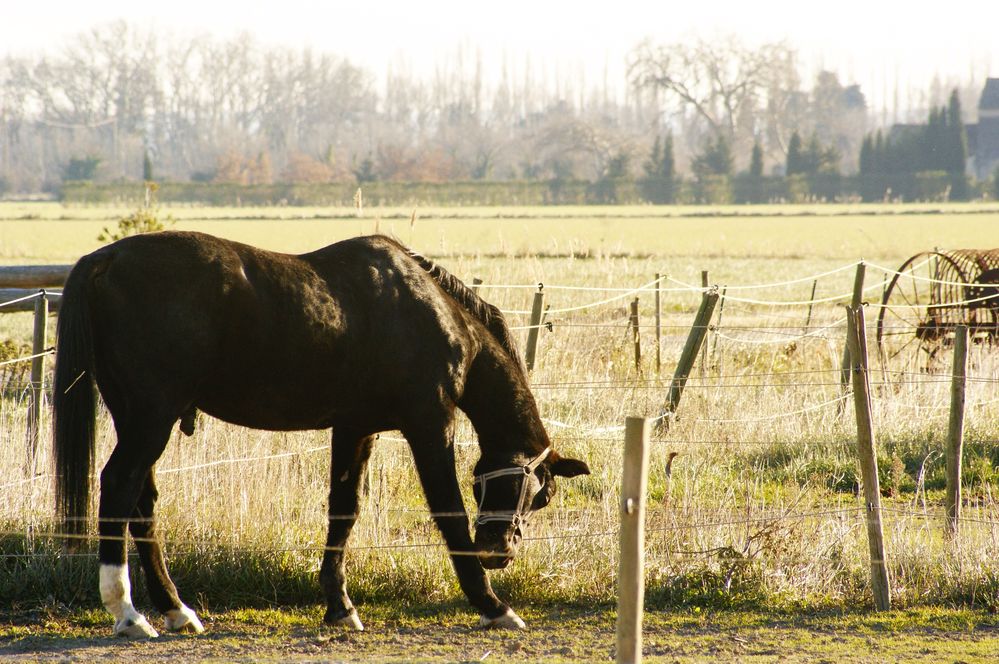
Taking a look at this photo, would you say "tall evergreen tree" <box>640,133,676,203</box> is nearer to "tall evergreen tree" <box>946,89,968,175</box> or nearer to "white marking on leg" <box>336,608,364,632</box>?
"tall evergreen tree" <box>946,89,968,175</box>

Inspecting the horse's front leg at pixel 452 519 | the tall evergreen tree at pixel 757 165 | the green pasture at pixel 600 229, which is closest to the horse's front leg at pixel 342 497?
the horse's front leg at pixel 452 519

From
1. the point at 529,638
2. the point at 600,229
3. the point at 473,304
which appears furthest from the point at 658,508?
the point at 600,229

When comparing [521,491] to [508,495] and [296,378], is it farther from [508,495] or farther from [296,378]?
[296,378]

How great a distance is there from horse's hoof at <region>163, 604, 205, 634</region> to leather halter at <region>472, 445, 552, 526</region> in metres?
1.39

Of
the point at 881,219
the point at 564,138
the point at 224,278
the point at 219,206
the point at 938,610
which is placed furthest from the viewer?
the point at 564,138

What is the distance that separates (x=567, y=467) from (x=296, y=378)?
1468mm

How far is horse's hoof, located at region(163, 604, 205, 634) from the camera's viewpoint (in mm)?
4727

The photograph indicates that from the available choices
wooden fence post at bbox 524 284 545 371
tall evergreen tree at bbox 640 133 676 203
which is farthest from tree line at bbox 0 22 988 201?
wooden fence post at bbox 524 284 545 371

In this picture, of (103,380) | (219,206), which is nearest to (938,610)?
(103,380)

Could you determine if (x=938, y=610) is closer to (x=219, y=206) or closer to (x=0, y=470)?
(x=0, y=470)

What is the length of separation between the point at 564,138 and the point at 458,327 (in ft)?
324

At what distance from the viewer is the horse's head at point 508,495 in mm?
5023

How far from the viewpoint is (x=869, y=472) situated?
17.4ft

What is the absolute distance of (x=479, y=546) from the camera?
5016 millimetres
